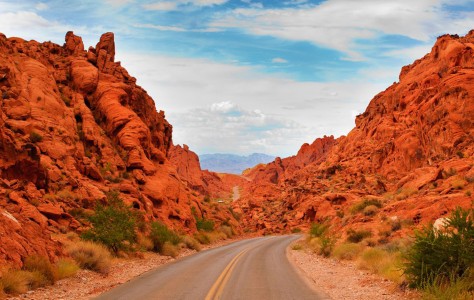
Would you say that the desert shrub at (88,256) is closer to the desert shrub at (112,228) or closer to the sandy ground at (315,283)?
the sandy ground at (315,283)

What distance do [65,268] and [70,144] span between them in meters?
15.4

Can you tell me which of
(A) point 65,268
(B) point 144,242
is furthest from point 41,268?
(B) point 144,242

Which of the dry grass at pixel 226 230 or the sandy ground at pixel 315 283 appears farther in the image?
the dry grass at pixel 226 230

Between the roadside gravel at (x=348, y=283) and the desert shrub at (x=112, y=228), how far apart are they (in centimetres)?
880

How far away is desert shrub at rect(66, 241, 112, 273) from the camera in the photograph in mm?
16250

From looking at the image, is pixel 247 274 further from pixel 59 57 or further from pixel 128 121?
pixel 59 57

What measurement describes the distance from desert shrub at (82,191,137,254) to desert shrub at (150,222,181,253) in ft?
8.84

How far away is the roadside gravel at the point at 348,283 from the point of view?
38.3ft

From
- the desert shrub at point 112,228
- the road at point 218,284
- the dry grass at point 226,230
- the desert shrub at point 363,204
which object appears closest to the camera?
the road at point 218,284

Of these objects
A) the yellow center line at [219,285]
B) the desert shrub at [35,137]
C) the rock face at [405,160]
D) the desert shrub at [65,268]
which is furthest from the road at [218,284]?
the desert shrub at [35,137]

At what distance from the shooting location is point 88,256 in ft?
54.8

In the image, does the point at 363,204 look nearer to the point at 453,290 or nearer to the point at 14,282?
the point at 453,290

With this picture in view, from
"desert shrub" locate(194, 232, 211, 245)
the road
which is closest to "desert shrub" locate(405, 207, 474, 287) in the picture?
the road

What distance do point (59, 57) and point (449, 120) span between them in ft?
128
